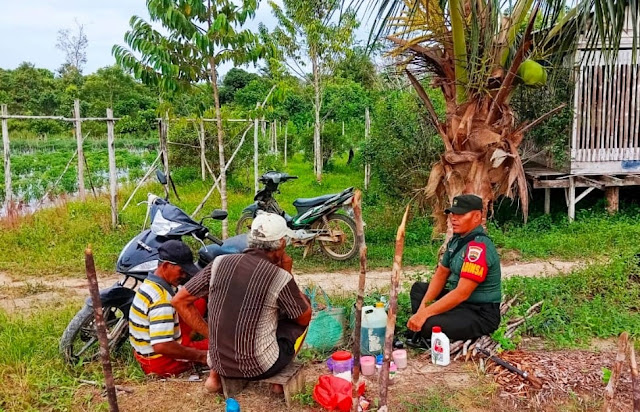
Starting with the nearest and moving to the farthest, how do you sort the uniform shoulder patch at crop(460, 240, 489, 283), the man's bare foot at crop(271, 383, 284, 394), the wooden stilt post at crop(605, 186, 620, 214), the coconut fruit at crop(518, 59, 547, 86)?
the man's bare foot at crop(271, 383, 284, 394) < the uniform shoulder patch at crop(460, 240, 489, 283) < the coconut fruit at crop(518, 59, 547, 86) < the wooden stilt post at crop(605, 186, 620, 214)

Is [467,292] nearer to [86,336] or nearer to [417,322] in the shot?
[417,322]

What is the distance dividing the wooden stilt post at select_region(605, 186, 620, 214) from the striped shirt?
8.60 meters

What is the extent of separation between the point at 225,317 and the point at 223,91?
106ft

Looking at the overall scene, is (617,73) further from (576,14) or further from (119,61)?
(119,61)

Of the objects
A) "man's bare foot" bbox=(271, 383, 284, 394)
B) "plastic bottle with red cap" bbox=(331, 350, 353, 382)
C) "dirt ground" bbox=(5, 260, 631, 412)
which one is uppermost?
"plastic bottle with red cap" bbox=(331, 350, 353, 382)

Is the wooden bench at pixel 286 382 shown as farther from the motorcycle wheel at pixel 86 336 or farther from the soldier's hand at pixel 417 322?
the motorcycle wheel at pixel 86 336

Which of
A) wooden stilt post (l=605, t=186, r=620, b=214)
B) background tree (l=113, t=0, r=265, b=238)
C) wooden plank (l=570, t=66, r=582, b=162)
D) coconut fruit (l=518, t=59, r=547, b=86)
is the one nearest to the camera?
coconut fruit (l=518, t=59, r=547, b=86)

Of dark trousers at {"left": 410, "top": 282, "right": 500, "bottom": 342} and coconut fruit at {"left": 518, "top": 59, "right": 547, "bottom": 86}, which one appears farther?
coconut fruit at {"left": 518, "top": 59, "right": 547, "bottom": 86}

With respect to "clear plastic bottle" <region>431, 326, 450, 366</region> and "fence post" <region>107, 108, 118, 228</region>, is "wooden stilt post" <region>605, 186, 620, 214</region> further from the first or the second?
"fence post" <region>107, 108, 118, 228</region>

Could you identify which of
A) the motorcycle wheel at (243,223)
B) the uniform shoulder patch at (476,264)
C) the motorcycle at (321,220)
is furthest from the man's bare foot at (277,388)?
the motorcycle wheel at (243,223)

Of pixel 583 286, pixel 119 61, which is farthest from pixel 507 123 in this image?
pixel 119 61

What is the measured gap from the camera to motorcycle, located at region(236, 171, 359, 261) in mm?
7227

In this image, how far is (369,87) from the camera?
25.0 metres

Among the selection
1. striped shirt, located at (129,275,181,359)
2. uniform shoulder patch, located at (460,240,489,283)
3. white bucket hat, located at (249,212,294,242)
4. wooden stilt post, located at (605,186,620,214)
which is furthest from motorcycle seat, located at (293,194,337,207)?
wooden stilt post, located at (605,186,620,214)
